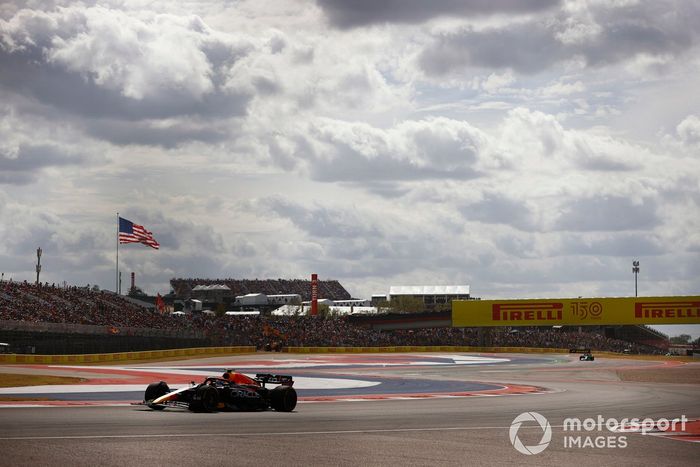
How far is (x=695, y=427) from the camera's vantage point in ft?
60.7

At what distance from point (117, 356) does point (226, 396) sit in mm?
35534

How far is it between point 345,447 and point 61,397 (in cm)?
1330

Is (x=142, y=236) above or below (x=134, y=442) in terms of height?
above

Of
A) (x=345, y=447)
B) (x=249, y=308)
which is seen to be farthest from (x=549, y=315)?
(x=249, y=308)

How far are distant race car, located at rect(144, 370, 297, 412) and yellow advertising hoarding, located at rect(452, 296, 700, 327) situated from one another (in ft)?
219

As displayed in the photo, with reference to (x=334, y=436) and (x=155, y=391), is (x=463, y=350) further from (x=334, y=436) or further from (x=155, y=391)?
(x=334, y=436)

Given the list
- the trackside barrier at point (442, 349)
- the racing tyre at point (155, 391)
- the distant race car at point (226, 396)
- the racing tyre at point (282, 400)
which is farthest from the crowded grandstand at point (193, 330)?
the racing tyre at point (282, 400)

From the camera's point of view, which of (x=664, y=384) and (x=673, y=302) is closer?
(x=664, y=384)

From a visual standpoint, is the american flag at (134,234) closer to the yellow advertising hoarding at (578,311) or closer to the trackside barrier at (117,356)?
the trackside barrier at (117,356)

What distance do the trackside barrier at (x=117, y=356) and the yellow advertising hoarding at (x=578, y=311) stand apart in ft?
86.0

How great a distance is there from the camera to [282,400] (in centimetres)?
2147

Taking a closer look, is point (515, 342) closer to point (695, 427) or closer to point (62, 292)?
point (62, 292)

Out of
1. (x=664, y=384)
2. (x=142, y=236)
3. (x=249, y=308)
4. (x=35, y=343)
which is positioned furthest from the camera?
(x=249, y=308)

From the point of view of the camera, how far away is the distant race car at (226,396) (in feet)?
67.7
